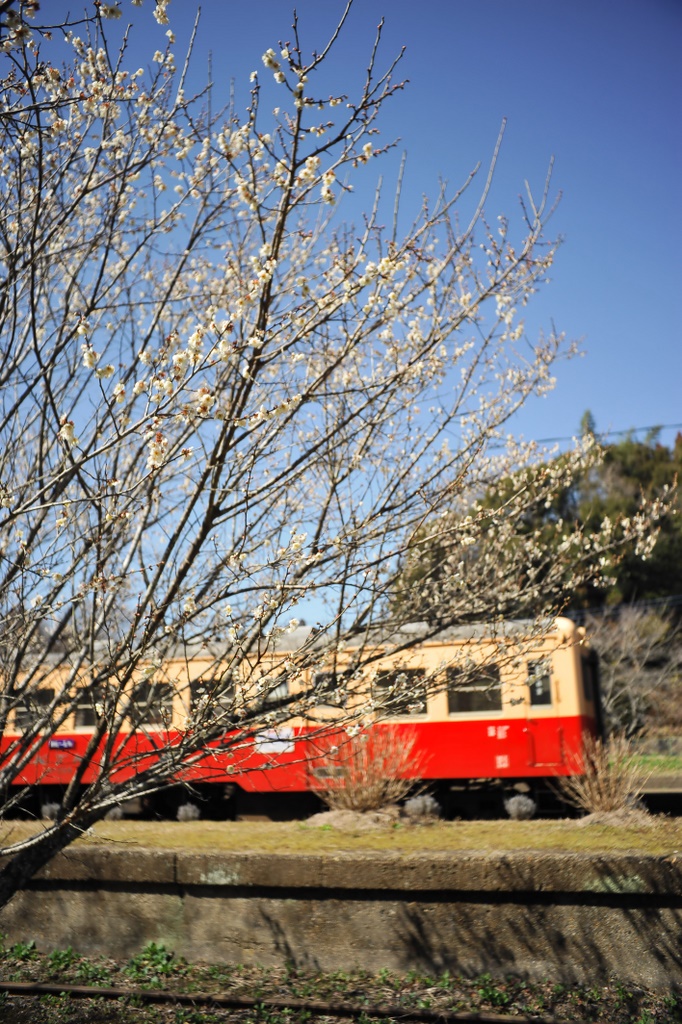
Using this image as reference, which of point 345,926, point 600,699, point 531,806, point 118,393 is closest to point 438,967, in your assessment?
point 345,926

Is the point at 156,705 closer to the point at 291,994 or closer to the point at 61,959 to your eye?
the point at 291,994

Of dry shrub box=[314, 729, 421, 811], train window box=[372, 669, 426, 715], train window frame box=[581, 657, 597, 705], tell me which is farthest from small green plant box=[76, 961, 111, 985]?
train window frame box=[581, 657, 597, 705]

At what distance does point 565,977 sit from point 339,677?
277cm

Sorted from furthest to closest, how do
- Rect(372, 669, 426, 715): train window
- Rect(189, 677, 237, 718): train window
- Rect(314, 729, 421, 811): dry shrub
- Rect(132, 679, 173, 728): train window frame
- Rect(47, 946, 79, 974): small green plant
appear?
1. Rect(314, 729, 421, 811): dry shrub
2. Rect(47, 946, 79, 974): small green plant
3. Rect(372, 669, 426, 715): train window
4. Rect(132, 679, 173, 728): train window frame
5. Rect(189, 677, 237, 718): train window

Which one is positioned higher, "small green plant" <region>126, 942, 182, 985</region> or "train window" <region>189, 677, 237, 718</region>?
"train window" <region>189, 677, 237, 718</region>

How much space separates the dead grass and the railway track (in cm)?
96

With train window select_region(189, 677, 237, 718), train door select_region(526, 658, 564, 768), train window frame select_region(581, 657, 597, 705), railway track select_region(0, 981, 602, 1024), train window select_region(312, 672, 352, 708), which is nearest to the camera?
train window select_region(189, 677, 237, 718)

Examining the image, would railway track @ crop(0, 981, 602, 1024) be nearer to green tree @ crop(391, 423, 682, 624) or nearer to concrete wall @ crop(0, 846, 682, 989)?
concrete wall @ crop(0, 846, 682, 989)

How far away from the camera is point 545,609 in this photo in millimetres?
5266

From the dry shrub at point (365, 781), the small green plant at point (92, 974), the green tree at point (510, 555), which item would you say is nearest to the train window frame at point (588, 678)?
the dry shrub at point (365, 781)

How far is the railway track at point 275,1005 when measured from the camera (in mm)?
4836

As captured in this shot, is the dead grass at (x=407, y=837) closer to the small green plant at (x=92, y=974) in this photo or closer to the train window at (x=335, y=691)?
the small green plant at (x=92, y=974)

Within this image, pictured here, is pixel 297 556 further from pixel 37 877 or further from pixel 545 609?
pixel 37 877

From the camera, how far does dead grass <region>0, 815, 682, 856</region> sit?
6168mm
